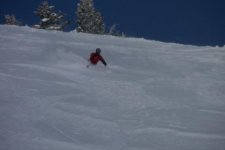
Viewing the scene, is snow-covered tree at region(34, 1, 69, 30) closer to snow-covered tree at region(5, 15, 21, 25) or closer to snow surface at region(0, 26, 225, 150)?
snow-covered tree at region(5, 15, 21, 25)

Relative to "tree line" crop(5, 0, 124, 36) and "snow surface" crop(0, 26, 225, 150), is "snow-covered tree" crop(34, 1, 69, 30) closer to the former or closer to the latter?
"tree line" crop(5, 0, 124, 36)

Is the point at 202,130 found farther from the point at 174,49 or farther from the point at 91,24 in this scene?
the point at 91,24

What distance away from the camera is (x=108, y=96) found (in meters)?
14.4

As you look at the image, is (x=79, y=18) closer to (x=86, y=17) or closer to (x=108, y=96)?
(x=86, y=17)

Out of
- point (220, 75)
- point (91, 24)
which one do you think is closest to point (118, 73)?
point (220, 75)

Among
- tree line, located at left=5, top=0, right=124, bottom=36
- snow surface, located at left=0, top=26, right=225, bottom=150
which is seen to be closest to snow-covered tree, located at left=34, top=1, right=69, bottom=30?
tree line, located at left=5, top=0, right=124, bottom=36

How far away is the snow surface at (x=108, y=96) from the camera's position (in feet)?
34.7

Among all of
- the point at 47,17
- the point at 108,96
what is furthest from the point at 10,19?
the point at 108,96

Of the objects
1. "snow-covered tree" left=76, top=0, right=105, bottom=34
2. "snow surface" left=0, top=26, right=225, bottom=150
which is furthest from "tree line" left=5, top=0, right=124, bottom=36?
"snow surface" left=0, top=26, right=225, bottom=150

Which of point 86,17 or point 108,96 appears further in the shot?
point 86,17

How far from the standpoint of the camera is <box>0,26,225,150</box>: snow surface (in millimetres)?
10570

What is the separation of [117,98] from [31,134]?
4.59 metres

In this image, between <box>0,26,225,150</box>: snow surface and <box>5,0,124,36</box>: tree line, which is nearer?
<box>0,26,225,150</box>: snow surface

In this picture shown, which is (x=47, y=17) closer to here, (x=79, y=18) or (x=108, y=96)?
(x=79, y=18)
